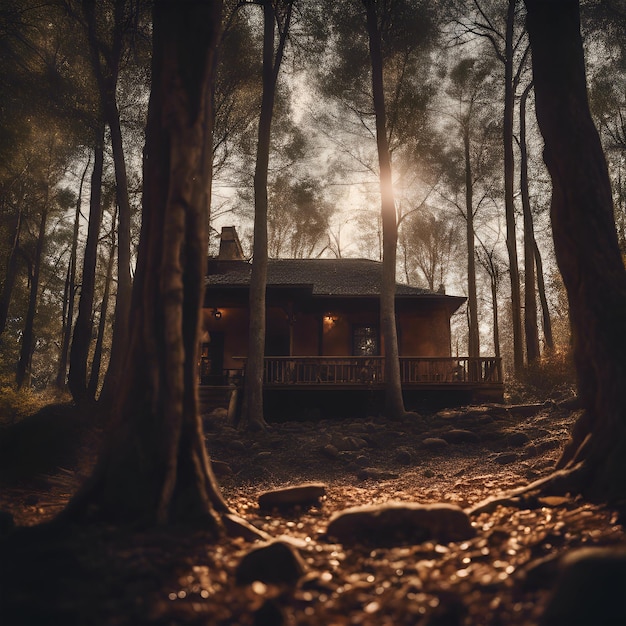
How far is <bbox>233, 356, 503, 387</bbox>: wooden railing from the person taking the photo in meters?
14.4

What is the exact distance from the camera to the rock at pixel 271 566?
8.79 feet

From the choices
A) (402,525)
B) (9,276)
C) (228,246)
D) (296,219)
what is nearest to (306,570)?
(402,525)

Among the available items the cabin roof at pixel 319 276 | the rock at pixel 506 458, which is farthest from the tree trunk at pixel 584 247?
the cabin roof at pixel 319 276

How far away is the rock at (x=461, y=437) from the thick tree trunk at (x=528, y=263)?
292 inches

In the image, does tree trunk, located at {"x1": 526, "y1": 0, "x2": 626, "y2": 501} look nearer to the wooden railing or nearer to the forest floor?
the forest floor

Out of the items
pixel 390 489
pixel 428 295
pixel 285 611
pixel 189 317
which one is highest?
pixel 428 295

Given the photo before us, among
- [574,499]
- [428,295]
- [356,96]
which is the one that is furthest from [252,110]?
[574,499]

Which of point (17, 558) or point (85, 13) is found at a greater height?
point (85, 13)

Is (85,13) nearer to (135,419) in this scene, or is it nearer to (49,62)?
(49,62)

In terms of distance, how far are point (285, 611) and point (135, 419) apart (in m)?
1.93

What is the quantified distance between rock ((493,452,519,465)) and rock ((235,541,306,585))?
20.3 feet

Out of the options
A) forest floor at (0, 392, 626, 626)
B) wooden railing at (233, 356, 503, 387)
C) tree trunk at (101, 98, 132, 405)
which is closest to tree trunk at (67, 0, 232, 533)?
forest floor at (0, 392, 626, 626)

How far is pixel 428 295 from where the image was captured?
1750 cm

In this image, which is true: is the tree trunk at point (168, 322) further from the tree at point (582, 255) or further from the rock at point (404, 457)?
the rock at point (404, 457)
